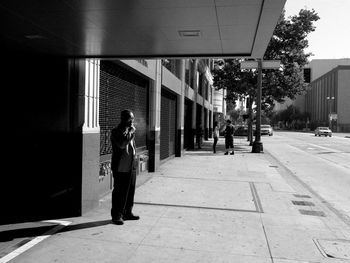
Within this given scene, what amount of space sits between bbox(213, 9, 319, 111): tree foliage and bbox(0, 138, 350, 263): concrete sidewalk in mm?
18918

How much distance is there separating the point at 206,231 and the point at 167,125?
10.0 metres

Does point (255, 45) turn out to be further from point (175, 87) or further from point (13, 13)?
point (175, 87)

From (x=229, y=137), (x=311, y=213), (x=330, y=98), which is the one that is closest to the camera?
(x=311, y=213)

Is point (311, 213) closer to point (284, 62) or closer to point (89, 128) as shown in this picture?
point (89, 128)

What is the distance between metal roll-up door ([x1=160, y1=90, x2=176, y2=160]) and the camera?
14.8 m

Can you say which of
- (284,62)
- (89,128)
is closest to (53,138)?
(89,128)

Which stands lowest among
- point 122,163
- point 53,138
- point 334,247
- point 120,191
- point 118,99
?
point 334,247

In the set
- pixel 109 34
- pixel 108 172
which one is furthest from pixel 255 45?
pixel 108 172

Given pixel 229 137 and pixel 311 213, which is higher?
pixel 229 137

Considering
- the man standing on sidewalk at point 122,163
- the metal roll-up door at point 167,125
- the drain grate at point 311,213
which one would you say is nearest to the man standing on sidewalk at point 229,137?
the metal roll-up door at point 167,125

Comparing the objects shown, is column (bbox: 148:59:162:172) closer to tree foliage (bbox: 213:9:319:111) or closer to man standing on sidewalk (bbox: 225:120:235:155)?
man standing on sidewalk (bbox: 225:120:235:155)

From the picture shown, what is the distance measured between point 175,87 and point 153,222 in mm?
10784

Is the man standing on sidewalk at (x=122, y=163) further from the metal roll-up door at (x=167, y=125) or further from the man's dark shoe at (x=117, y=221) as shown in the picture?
the metal roll-up door at (x=167, y=125)

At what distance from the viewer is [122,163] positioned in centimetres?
581
